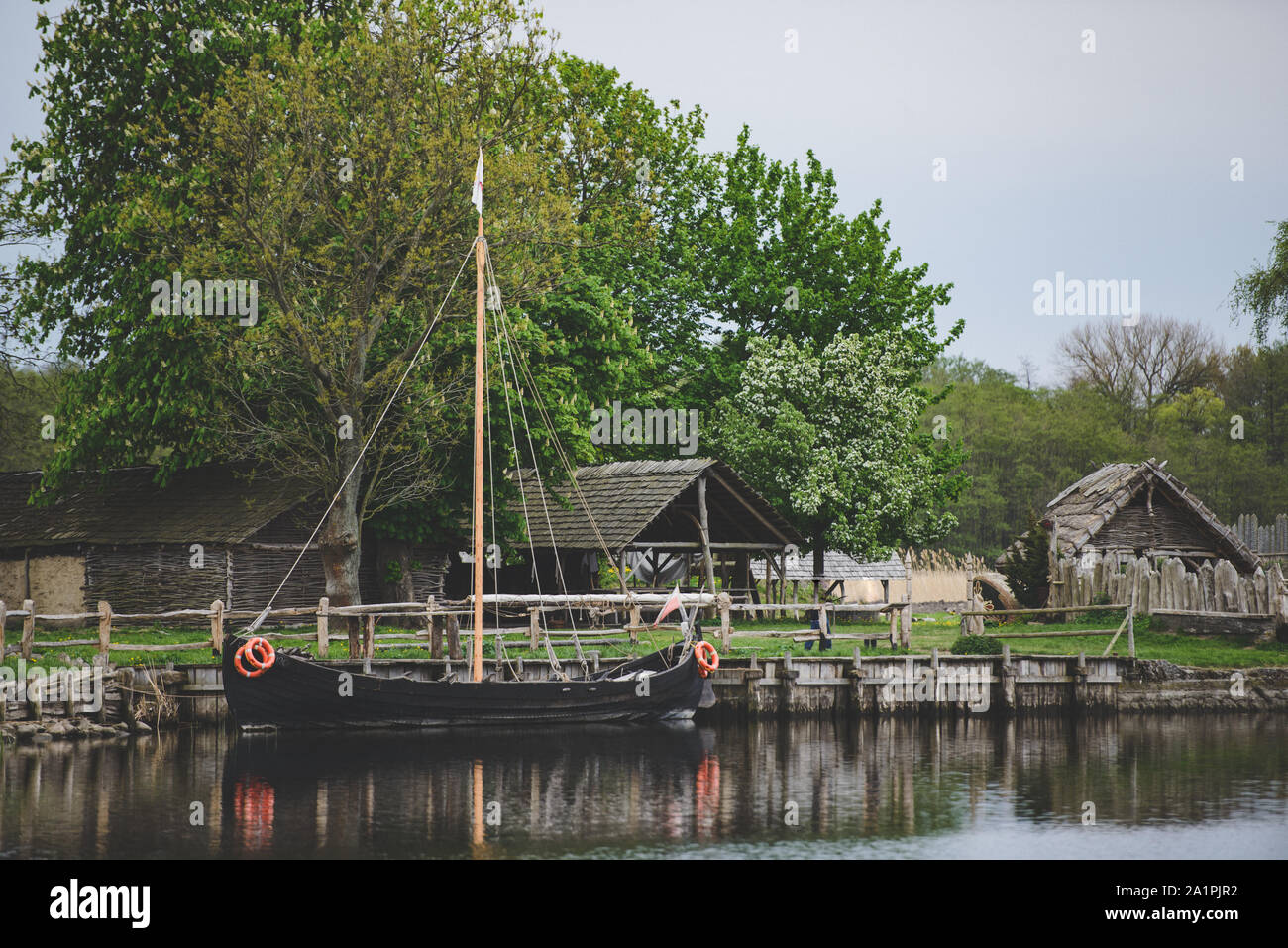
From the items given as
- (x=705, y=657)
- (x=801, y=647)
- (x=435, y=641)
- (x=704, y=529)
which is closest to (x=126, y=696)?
(x=435, y=641)

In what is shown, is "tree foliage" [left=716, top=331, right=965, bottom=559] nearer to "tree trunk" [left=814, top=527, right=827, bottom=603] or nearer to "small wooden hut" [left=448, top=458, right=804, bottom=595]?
"tree trunk" [left=814, top=527, right=827, bottom=603]

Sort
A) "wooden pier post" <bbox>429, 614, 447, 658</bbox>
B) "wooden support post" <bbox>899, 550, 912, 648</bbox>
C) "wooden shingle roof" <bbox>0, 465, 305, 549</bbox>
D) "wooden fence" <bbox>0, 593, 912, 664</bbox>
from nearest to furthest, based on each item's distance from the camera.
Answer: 1. "wooden fence" <bbox>0, 593, 912, 664</bbox>
2. "wooden pier post" <bbox>429, 614, 447, 658</bbox>
3. "wooden support post" <bbox>899, 550, 912, 648</bbox>
4. "wooden shingle roof" <bbox>0, 465, 305, 549</bbox>

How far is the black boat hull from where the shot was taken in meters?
26.2

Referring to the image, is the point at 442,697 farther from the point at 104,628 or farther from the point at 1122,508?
the point at 1122,508

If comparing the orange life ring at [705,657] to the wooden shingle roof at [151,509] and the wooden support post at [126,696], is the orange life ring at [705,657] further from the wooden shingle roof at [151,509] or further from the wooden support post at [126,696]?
the wooden shingle roof at [151,509]

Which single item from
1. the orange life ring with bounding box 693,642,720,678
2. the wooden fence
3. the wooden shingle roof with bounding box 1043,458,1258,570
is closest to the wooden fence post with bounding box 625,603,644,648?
the wooden fence

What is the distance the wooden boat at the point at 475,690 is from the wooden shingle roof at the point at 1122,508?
52.3ft

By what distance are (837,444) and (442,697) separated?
2159 cm

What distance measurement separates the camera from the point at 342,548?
3356 cm

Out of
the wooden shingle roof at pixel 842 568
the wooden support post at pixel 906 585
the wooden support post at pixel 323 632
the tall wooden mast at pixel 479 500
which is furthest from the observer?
the wooden shingle roof at pixel 842 568

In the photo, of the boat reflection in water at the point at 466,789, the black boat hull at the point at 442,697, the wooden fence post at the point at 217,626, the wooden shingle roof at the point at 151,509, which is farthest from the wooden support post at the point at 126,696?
the wooden shingle roof at the point at 151,509

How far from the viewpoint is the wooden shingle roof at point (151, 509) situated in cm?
3597

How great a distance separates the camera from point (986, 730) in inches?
1155

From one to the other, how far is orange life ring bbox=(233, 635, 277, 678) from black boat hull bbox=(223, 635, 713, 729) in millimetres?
111
